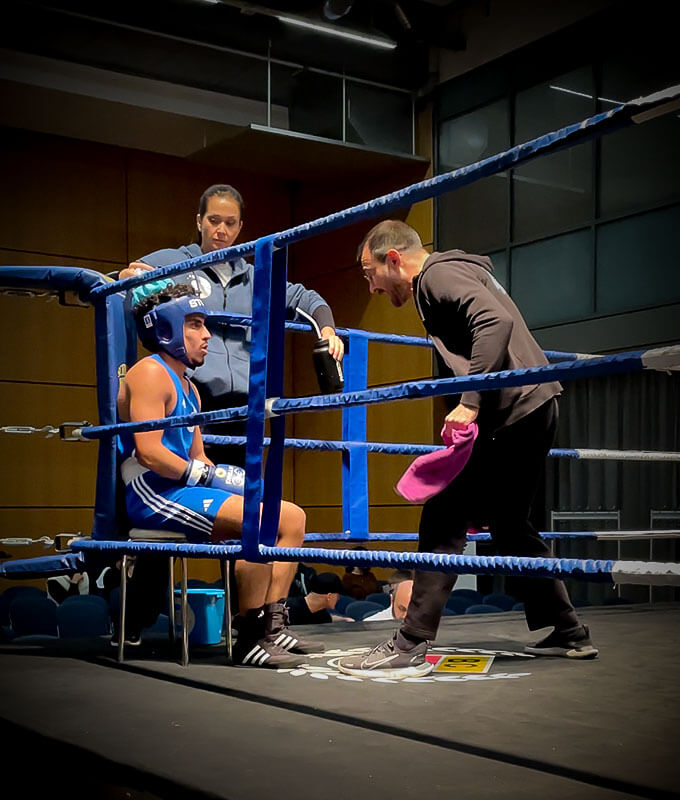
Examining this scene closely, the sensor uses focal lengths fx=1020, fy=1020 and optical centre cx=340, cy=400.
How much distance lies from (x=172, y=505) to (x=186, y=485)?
0.21 feet

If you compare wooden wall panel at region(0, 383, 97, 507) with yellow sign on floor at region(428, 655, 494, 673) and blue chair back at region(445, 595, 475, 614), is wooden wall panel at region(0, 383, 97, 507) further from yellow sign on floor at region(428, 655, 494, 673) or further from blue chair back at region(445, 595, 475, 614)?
yellow sign on floor at region(428, 655, 494, 673)

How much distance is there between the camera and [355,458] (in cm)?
330

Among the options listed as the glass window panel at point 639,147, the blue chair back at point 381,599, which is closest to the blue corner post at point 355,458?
the blue chair back at point 381,599

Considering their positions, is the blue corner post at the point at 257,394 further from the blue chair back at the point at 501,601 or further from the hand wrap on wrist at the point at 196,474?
the blue chair back at the point at 501,601

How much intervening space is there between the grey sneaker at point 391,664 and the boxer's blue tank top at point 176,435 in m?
0.74

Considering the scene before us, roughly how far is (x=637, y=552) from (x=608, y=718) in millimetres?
5804

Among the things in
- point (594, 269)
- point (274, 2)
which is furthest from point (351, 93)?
point (594, 269)

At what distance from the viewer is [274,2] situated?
726 centimetres

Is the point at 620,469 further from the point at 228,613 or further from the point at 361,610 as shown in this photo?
the point at 228,613

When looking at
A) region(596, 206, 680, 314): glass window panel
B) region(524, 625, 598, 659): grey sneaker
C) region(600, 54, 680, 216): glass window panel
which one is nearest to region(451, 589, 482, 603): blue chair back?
region(524, 625, 598, 659): grey sneaker

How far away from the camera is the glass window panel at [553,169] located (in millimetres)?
7586

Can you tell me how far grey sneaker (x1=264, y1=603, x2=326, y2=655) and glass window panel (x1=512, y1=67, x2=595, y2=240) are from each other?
551 cm

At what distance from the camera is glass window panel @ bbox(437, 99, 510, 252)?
8.18m

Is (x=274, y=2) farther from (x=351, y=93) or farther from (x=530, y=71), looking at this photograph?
(x=530, y=71)
